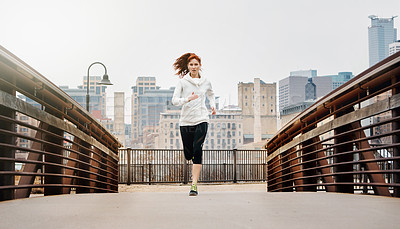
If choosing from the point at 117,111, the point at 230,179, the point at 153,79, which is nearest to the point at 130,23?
the point at 117,111

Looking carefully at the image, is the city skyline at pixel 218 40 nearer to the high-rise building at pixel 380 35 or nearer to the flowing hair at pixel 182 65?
the high-rise building at pixel 380 35

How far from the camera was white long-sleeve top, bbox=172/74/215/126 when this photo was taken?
5.00 metres

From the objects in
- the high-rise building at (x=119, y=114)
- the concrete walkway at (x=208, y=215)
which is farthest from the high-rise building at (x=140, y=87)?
the concrete walkway at (x=208, y=215)

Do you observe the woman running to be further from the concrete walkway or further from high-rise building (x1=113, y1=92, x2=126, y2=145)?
high-rise building (x1=113, y1=92, x2=126, y2=145)

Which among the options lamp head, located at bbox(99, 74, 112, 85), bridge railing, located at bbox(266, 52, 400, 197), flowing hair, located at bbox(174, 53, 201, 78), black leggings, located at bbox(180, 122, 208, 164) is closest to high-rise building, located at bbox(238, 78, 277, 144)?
lamp head, located at bbox(99, 74, 112, 85)

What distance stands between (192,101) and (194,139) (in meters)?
0.47

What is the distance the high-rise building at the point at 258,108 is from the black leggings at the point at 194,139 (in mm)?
66870

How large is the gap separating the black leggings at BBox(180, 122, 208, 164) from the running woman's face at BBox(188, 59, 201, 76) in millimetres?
701

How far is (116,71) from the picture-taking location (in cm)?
7512

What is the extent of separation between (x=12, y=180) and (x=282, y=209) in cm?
233

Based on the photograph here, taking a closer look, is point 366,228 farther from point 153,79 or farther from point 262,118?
point 153,79

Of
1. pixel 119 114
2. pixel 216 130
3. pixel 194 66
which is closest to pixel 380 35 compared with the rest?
pixel 216 130

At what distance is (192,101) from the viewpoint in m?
5.02

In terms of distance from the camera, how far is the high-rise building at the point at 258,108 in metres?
73.7
